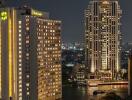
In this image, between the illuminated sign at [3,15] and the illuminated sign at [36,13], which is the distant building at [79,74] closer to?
the illuminated sign at [36,13]

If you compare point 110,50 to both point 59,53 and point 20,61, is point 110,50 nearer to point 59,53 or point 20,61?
point 59,53

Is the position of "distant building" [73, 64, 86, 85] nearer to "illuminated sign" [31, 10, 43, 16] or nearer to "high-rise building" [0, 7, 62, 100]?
"illuminated sign" [31, 10, 43, 16]

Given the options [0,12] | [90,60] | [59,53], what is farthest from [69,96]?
[90,60]

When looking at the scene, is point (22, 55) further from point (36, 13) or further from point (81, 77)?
point (81, 77)

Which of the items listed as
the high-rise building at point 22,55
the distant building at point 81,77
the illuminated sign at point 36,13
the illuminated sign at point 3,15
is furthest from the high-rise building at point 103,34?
the illuminated sign at point 3,15

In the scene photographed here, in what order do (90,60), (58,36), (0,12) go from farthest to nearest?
(90,60) → (58,36) → (0,12)

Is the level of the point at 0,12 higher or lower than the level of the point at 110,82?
higher

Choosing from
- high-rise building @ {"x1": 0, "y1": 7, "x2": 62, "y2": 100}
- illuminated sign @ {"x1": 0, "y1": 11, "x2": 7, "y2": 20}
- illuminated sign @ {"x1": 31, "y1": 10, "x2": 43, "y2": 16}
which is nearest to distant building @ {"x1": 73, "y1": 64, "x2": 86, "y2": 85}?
illuminated sign @ {"x1": 31, "y1": 10, "x2": 43, "y2": 16}
